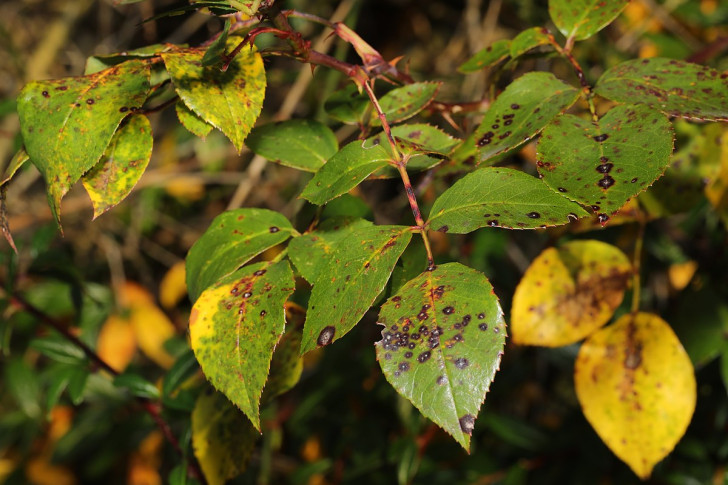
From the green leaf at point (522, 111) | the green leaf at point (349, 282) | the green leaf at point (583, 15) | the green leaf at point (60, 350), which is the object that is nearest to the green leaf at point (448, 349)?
the green leaf at point (349, 282)

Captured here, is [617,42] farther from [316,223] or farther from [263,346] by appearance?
[263,346]

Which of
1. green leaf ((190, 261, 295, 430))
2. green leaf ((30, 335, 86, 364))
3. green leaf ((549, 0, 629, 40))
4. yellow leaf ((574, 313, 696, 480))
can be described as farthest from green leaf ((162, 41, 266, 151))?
green leaf ((30, 335, 86, 364))

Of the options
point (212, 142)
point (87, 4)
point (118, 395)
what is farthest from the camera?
point (87, 4)

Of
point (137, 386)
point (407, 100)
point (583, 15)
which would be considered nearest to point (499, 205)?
point (407, 100)

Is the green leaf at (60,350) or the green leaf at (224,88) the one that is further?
the green leaf at (60,350)

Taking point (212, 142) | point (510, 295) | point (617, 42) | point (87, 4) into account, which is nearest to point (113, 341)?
point (212, 142)

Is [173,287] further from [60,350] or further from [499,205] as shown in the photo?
[499,205]

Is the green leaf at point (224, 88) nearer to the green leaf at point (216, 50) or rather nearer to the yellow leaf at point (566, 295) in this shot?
the green leaf at point (216, 50)
